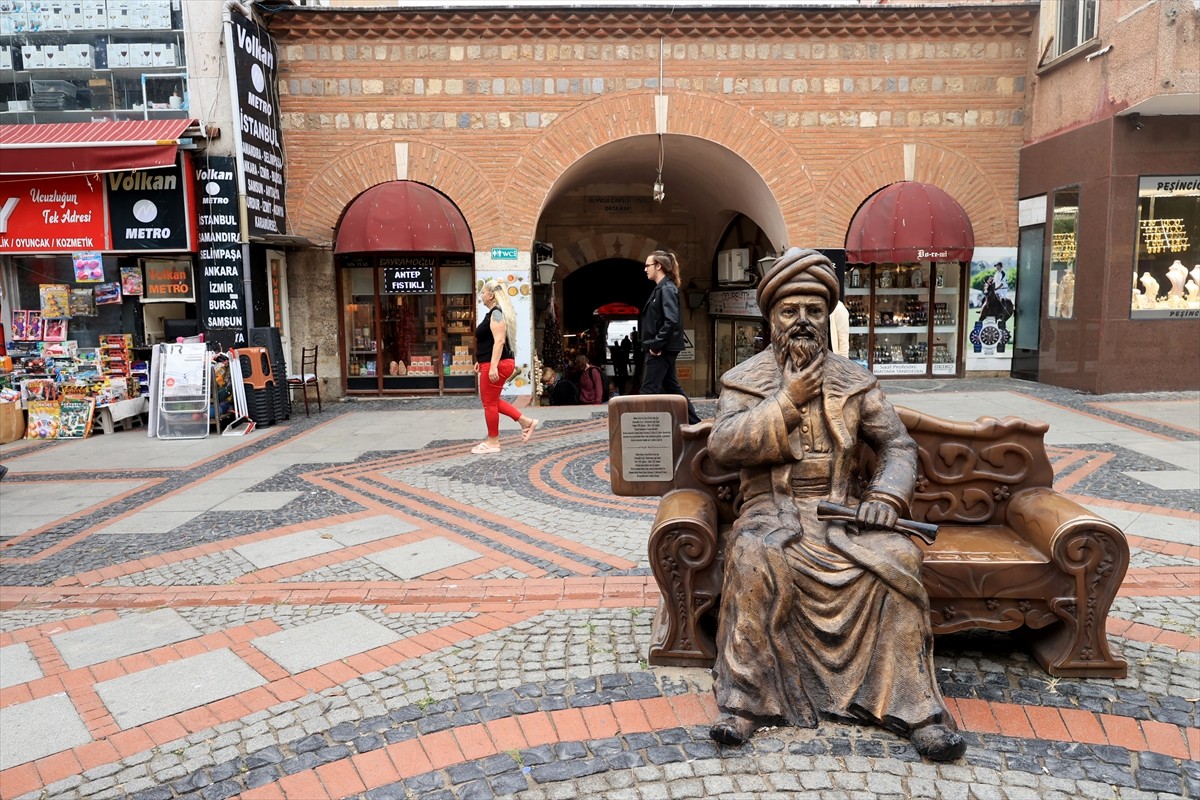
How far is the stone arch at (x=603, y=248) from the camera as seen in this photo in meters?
18.5

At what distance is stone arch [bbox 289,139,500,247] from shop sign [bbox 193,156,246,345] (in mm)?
1496

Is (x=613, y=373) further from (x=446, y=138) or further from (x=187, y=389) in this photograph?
(x=187, y=389)

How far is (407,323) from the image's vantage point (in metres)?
13.5

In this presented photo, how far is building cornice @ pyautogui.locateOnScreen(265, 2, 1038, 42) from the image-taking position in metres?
12.2

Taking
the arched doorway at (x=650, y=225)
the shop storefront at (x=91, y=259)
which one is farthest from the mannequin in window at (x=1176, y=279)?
the shop storefront at (x=91, y=259)

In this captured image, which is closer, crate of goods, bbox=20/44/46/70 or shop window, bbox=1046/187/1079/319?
crate of goods, bbox=20/44/46/70

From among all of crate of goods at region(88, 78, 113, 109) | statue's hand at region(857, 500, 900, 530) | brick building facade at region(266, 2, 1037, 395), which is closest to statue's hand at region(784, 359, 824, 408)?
statue's hand at region(857, 500, 900, 530)

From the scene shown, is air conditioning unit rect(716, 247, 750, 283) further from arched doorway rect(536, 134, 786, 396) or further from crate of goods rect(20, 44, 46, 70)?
crate of goods rect(20, 44, 46, 70)

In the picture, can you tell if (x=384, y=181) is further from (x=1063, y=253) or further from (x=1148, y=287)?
(x=1148, y=287)

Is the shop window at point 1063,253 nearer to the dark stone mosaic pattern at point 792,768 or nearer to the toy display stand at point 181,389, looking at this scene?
the dark stone mosaic pattern at point 792,768

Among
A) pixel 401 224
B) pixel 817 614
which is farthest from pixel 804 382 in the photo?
pixel 401 224

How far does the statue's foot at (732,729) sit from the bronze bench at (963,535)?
548mm

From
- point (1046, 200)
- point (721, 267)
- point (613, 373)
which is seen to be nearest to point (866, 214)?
point (1046, 200)

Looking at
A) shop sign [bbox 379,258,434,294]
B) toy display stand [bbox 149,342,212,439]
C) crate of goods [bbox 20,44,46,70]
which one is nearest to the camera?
toy display stand [bbox 149,342,212,439]
